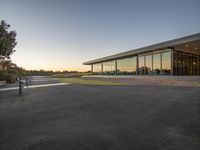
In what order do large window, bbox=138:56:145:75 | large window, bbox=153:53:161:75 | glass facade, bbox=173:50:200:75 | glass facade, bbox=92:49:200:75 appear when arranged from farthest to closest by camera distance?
1. large window, bbox=138:56:145:75
2. large window, bbox=153:53:161:75
3. glass facade, bbox=173:50:200:75
4. glass facade, bbox=92:49:200:75

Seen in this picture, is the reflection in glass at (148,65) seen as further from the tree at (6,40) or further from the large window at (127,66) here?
the tree at (6,40)

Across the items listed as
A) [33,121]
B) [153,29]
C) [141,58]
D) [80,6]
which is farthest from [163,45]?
[33,121]

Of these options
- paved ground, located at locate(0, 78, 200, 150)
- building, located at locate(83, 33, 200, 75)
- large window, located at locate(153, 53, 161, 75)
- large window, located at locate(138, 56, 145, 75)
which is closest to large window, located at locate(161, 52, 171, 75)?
building, located at locate(83, 33, 200, 75)

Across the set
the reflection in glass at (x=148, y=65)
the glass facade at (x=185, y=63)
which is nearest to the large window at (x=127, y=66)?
the reflection in glass at (x=148, y=65)

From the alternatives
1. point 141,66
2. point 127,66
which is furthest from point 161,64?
point 127,66

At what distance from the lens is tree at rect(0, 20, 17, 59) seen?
14.3 meters

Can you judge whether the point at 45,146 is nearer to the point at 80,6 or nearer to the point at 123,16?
the point at 80,6

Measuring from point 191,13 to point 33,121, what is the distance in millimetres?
24209

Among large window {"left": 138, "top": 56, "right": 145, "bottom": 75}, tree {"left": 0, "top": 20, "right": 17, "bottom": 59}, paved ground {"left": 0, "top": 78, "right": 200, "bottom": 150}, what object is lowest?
paved ground {"left": 0, "top": 78, "right": 200, "bottom": 150}

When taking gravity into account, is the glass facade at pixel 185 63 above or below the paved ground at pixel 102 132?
above

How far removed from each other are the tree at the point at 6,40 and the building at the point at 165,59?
1607 cm

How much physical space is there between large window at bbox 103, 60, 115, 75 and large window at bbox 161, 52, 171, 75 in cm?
1150

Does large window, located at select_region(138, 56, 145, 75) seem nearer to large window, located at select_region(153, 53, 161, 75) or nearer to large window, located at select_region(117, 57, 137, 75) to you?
large window, located at select_region(117, 57, 137, 75)

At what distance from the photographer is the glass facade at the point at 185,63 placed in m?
17.9
